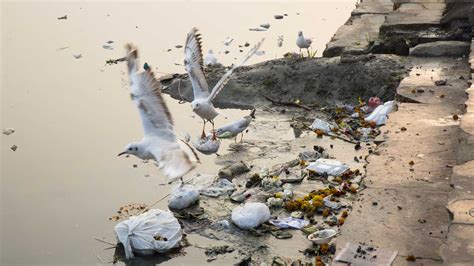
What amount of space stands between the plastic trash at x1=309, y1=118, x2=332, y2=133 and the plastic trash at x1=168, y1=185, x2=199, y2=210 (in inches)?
84.7

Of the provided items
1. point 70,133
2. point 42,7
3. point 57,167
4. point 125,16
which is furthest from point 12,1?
point 57,167

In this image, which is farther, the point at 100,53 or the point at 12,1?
the point at 12,1

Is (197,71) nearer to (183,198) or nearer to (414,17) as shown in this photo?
(183,198)

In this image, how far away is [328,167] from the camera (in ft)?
24.2

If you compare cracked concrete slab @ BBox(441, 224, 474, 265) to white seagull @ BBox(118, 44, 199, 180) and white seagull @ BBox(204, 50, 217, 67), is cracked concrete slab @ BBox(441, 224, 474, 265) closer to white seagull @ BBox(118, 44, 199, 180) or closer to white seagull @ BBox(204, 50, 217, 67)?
white seagull @ BBox(118, 44, 199, 180)

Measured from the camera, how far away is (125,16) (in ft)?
45.6

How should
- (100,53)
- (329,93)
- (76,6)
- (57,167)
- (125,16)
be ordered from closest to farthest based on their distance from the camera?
1. (57,167)
2. (329,93)
3. (100,53)
4. (125,16)
5. (76,6)

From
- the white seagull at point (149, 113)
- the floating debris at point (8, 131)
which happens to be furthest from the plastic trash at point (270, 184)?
the floating debris at point (8, 131)

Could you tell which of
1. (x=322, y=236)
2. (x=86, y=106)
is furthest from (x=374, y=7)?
(x=322, y=236)

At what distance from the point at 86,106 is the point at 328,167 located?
3.66 metres

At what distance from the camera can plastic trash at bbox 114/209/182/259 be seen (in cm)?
611

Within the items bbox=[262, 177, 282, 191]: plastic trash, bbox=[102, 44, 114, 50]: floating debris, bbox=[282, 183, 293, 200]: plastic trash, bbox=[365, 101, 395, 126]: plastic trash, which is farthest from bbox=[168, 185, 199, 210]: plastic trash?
bbox=[102, 44, 114, 50]: floating debris

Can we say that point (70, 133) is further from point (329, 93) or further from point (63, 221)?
point (329, 93)

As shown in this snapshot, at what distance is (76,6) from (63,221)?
874 cm
